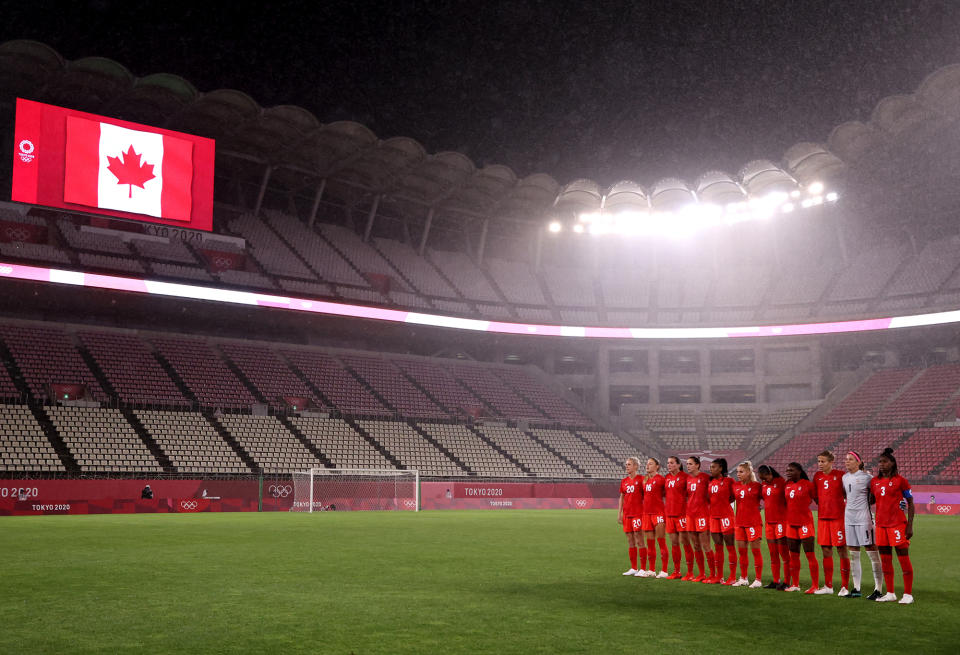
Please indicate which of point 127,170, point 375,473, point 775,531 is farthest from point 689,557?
point 127,170

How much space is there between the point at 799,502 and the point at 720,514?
1186 mm

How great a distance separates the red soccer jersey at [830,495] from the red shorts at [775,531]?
1.97 feet

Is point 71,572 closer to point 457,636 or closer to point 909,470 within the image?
point 457,636

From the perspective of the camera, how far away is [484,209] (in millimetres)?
60312

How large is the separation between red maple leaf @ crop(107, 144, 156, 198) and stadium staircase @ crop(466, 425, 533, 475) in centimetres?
2421

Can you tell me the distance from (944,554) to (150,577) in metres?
16.4

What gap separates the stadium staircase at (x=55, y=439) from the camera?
36.2 m

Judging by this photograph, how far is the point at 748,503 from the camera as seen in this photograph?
13188mm

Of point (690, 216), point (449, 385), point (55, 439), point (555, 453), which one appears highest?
point (690, 216)

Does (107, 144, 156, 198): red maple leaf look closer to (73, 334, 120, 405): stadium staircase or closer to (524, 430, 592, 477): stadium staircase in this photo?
(73, 334, 120, 405): stadium staircase

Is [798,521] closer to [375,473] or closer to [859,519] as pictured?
[859,519]

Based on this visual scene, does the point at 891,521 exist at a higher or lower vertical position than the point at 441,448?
lower

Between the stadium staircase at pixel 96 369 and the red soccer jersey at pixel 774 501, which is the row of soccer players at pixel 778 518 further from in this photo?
the stadium staircase at pixel 96 369

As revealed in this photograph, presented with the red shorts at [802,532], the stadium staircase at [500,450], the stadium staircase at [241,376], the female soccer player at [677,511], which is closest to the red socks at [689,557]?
the female soccer player at [677,511]
